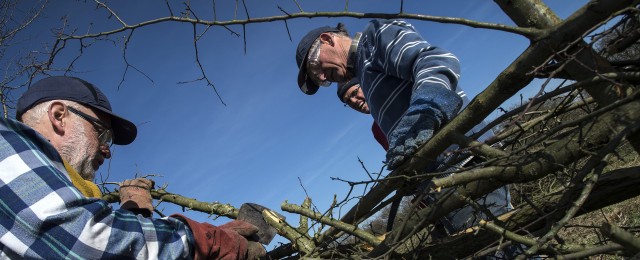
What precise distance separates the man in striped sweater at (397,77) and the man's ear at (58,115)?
1346mm

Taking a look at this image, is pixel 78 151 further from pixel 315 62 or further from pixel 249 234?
pixel 315 62

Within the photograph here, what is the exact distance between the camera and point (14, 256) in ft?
4.93

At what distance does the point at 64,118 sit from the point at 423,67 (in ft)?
5.26

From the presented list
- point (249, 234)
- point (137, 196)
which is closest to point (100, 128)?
point (137, 196)

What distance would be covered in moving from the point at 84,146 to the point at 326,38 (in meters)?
1.39

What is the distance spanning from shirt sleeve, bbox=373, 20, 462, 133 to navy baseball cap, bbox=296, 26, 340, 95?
2.09 ft

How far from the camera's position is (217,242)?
1932 millimetres

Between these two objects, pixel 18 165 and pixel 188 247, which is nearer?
pixel 18 165

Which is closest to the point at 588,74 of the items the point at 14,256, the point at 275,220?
the point at 275,220

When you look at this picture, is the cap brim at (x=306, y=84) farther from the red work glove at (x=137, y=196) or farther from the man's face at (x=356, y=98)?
the red work glove at (x=137, y=196)

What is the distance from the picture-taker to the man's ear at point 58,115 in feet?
7.19

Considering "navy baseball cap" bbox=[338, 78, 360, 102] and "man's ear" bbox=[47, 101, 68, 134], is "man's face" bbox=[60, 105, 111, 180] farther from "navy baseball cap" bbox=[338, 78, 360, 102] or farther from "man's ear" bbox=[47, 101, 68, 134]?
"navy baseball cap" bbox=[338, 78, 360, 102]

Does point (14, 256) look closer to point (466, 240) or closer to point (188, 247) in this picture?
point (188, 247)

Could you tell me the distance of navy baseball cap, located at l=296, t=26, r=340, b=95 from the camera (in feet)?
9.66
